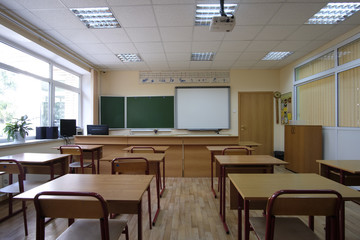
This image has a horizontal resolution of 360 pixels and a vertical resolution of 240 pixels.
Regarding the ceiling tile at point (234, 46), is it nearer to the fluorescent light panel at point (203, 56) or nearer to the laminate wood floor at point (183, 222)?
the fluorescent light panel at point (203, 56)

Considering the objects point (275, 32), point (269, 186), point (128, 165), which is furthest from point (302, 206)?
point (275, 32)

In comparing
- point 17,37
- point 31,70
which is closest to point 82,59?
point 31,70

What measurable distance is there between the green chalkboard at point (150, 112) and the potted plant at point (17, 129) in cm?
290

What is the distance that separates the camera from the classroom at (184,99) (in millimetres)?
2275

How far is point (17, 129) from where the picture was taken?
123 inches

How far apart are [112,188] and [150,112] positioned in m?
4.60

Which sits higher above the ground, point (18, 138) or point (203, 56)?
point (203, 56)

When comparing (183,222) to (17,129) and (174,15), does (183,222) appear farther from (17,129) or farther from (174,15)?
(17,129)

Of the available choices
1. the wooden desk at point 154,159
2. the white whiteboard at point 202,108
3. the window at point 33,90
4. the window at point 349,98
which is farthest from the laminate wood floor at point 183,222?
the white whiteboard at point 202,108

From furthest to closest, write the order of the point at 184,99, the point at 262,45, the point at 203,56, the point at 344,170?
1. the point at 184,99
2. the point at 203,56
3. the point at 262,45
4. the point at 344,170

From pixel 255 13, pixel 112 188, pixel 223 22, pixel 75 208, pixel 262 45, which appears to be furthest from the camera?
pixel 262 45

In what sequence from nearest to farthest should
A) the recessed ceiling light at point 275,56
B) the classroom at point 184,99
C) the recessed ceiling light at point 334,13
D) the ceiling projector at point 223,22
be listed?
the classroom at point 184,99, the ceiling projector at point 223,22, the recessed ceiling light at point 334,13, the recessed ceiling light at point 275,56

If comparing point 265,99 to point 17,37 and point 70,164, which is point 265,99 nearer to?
point 70,164

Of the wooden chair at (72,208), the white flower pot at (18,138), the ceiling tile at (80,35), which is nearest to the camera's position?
the wooden chair at (72,208)
